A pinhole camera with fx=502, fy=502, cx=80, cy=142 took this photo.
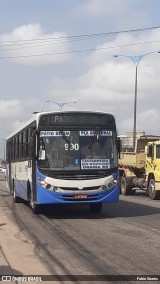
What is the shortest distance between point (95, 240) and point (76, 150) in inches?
176

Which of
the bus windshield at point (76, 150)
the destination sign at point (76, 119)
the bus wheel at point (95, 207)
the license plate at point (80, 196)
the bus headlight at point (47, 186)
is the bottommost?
the bus wheel at point (95, 207)

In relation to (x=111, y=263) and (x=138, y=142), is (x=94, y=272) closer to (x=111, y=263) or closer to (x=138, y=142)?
(x=111, y=263)

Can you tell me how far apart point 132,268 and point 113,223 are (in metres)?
5.65

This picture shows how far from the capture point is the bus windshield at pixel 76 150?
1443cm

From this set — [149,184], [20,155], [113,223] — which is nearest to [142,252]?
[113,223]

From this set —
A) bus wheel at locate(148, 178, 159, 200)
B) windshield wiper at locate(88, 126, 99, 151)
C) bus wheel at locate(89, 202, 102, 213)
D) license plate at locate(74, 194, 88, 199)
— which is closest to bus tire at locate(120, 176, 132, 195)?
bus wheel at locate(148, 178, 159, 200)

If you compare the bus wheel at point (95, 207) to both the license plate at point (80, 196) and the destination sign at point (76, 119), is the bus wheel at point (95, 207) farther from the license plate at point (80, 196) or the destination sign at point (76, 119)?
the destination sign at point (76, 119)

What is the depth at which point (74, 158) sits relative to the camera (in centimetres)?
1450

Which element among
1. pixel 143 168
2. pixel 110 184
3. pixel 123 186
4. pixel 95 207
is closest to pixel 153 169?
pixel 143 168

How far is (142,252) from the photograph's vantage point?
9.02 metres

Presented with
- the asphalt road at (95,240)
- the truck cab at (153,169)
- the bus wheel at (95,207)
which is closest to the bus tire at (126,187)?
the truck cab at (153,169)

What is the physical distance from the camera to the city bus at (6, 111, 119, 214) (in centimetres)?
1430

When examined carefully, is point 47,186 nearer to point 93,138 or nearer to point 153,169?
point 93,138

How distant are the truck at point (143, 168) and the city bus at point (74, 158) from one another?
353 inches
